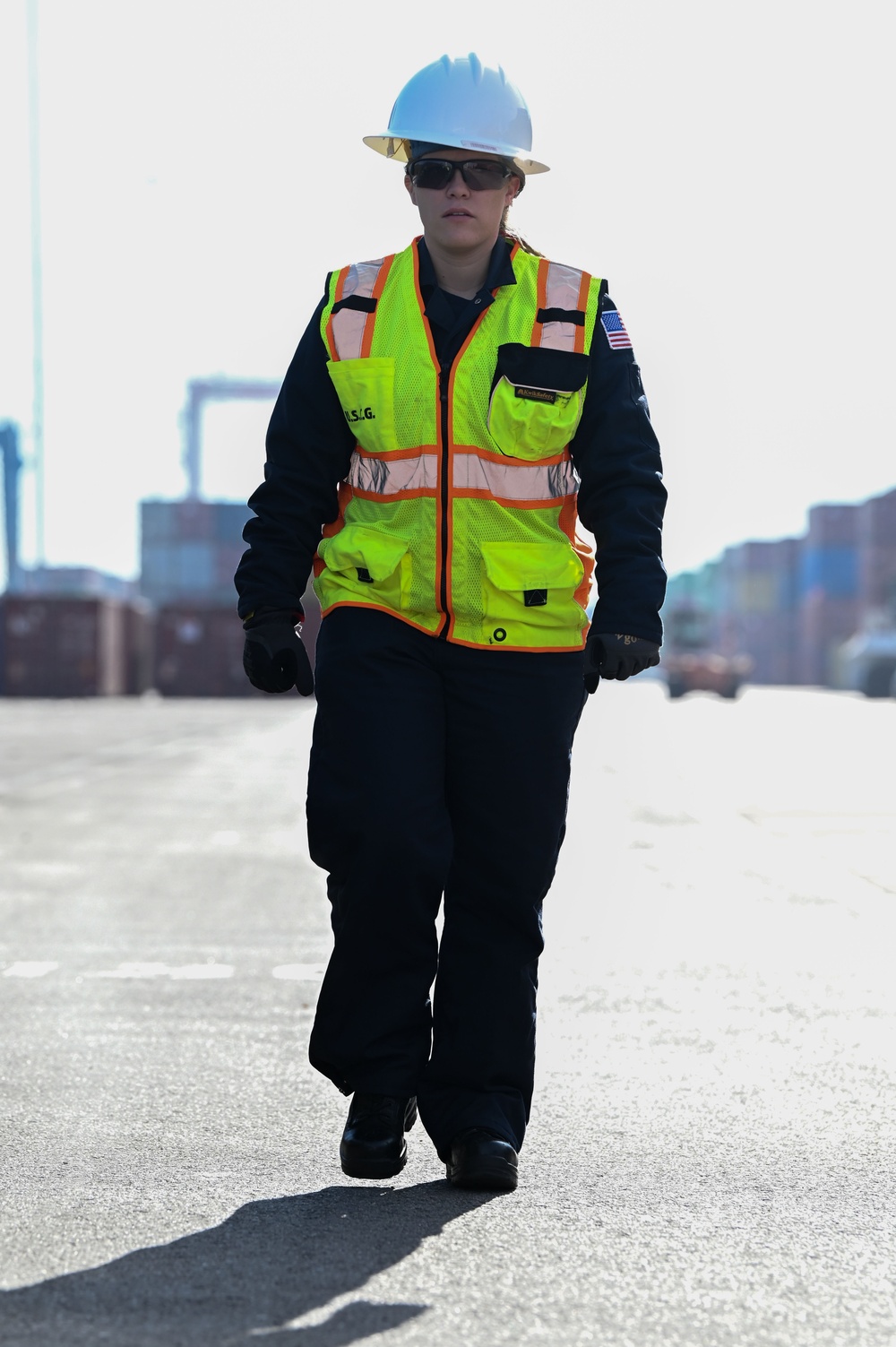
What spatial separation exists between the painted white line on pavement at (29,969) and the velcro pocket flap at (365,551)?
2.62 metres

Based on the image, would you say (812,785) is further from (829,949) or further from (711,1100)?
(711,1100)

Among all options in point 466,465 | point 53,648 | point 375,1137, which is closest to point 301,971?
point 375,1137

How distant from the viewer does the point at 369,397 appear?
3.43m

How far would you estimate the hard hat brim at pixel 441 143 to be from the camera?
345cm

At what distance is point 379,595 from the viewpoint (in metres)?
3.41

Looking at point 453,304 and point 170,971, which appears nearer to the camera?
point 453,304

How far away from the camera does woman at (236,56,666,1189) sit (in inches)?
132

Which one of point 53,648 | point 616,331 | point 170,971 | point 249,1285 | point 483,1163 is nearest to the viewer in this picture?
point 249,1285

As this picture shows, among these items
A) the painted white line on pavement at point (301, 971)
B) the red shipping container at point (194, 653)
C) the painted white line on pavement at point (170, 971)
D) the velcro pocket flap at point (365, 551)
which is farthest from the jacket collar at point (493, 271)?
the red shipping container at point (194, 653)

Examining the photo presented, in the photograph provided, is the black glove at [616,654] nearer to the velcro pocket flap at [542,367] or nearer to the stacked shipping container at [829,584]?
the velcro pocket flap at [542,367]

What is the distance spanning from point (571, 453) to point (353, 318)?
0.45 m

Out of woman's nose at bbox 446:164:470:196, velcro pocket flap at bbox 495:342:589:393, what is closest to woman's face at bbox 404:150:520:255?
woman's nose at bbox 446:164:470:196

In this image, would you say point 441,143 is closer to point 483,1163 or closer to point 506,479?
point 506,479

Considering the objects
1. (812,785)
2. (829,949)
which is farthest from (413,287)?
(812,785)
